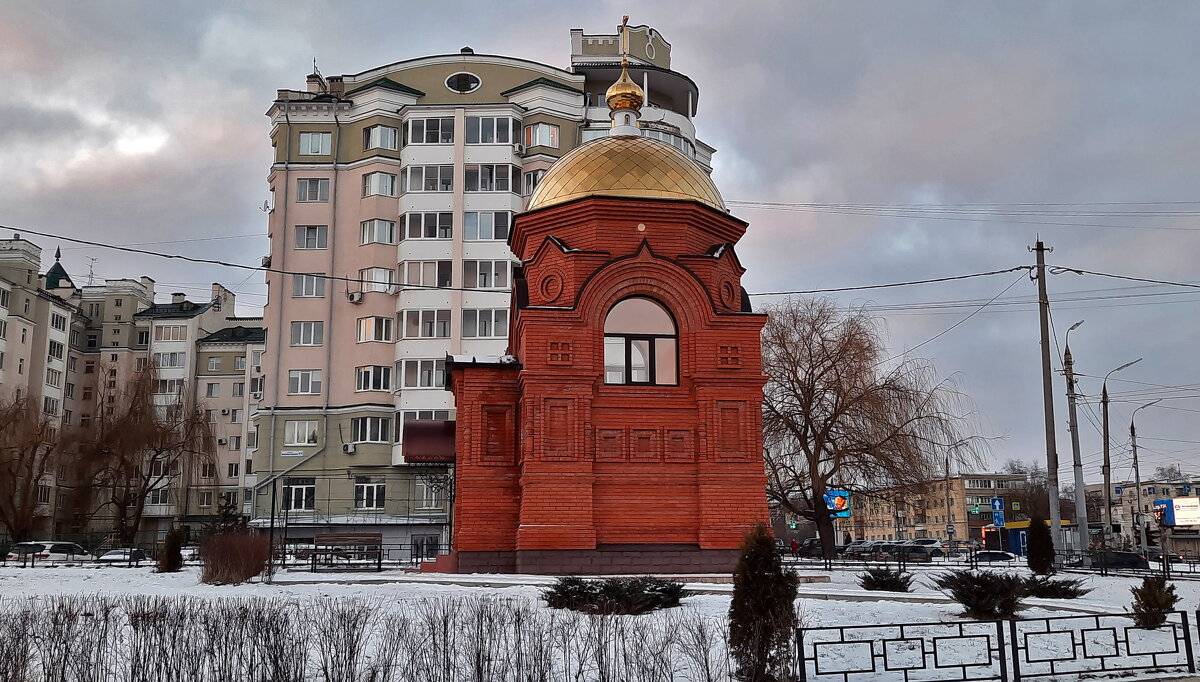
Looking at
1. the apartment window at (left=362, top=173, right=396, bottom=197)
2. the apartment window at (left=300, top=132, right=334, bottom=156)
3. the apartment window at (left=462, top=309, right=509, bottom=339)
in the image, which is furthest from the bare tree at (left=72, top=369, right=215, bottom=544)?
the apartment window at (left=462, top=309, right=509, bottom=339)

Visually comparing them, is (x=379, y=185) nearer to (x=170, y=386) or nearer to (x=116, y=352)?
(x=170, y=386)

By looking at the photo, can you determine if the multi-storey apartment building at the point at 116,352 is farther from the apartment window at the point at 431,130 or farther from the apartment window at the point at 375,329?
the apartment window at the point at 431,130

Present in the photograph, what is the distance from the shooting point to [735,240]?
2080 centimetres

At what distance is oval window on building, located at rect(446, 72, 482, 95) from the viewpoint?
44.4 meters

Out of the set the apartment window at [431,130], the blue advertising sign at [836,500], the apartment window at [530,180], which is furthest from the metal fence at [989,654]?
the apartment window at [431,130]

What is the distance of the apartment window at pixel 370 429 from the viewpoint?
41375 millimetres

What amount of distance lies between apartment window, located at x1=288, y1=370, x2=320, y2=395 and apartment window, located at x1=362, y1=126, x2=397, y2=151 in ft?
33.6

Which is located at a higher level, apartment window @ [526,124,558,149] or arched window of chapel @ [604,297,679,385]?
apartment window @ [526,124,558,149]

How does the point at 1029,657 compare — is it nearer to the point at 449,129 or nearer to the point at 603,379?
the point at 603,379

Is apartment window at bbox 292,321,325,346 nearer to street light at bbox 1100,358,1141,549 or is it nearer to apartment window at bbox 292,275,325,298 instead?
apartment window at bbox 292,275,325,298

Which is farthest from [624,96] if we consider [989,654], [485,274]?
[485,274]

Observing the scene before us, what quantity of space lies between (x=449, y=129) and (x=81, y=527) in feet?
94.6

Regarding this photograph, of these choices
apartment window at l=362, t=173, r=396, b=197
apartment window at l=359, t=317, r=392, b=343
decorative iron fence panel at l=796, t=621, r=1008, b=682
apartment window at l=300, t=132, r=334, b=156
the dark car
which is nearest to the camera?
decorative iron fence panel at l=796, t=621, r=1008, b=682

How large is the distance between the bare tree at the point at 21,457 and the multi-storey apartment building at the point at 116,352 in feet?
24.0
